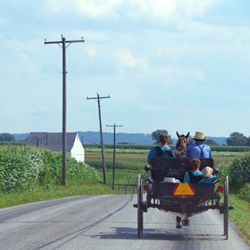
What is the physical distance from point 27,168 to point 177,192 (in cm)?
2956

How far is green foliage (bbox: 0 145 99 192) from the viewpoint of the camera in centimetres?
4034

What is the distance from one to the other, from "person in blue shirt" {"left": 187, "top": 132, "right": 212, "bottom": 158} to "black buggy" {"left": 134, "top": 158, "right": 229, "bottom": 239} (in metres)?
0.36

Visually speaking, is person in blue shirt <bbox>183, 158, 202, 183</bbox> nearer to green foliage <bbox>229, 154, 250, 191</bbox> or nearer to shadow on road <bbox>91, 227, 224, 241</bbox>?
shadow on road <bbox>91, 227, 224, 241</bbox>

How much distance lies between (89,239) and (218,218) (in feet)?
23.9

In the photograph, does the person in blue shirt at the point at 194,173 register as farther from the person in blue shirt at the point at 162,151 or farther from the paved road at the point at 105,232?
the paved road at the point at 105,232

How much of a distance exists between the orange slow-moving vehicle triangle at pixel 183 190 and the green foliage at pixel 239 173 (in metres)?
40.8

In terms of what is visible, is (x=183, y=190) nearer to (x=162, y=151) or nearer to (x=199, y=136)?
(x=162, y=151)

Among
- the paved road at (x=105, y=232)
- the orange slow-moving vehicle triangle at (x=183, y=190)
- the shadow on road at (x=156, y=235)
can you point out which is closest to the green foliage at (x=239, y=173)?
the paved road at (x=105, y=232)

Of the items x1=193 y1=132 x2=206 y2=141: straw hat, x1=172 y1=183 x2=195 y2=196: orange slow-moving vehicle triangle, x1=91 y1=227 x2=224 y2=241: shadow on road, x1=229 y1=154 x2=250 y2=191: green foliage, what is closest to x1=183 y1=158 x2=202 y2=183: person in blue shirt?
x1=172 y1=183 x2=195 y2=196: orange slow-moving vehicle triangle

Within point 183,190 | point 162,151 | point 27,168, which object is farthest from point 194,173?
point 27,168

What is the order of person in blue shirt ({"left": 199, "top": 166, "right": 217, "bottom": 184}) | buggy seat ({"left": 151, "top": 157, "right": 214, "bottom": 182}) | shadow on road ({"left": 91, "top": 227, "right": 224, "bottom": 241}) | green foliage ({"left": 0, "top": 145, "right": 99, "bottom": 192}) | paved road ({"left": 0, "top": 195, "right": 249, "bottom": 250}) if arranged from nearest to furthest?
paved road ({"left": 0, "top": 195, "right": 249, "bottom": 250}) → shadow on road ({"left": 91, "top": 227, "right": 224, "bottom": 241}) → person in blue shirt ({"left": 199, "top": 166, "right": 217, "bottom": 184}) → buggy seat ({"left": 151, "top": 157, "right": 214, "bottom": 182}) → green foliage ({"left": 0, "top": 145, "right": 99, "bottom": 192})

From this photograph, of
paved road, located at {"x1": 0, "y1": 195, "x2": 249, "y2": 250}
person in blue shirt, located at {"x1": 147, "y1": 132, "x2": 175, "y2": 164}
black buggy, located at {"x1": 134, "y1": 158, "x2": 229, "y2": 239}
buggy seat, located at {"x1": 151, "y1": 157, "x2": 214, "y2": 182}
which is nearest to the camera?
paved road, located at {"x1": 0, "y1": 195, "x2": 249, "y2": 250}

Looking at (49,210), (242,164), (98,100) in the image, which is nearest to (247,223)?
(49,210)

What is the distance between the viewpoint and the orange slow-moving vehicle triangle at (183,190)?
15586 millimetres
